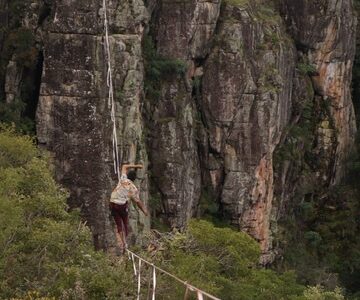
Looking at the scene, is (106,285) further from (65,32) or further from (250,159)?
(250,159)

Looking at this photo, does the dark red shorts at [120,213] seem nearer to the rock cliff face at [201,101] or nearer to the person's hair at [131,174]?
the rock cliff face at [201,101]

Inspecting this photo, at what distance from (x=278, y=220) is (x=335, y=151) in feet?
19.7

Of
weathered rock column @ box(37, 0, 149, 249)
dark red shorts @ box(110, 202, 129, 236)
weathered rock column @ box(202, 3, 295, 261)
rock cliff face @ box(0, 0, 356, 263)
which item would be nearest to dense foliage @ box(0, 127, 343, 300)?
dark red shorts @ box(110, 202, 129, 236)

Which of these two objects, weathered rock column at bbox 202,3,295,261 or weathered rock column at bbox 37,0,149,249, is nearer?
weathered rock column at bbox 37,0,149,249

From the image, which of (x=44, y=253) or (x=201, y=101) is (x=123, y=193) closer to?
(x=44, y=253)

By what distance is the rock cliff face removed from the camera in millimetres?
28391

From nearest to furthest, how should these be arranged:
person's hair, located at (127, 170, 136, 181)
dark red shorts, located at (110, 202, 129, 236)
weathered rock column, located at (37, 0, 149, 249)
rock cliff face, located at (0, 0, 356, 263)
Answer: 1. dark red shorts, located at (110, 202, 129, 236)
2. weathered rock column, located at (37, 0, 149, 249)
3. rock cliff face, located at (0, 0, 356, 263)
4. person's hair, located at (127, 170, 136, 181)

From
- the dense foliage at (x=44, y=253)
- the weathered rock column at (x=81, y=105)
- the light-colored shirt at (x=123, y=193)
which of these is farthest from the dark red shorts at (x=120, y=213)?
the weathered rock column at (x=81, y=105)

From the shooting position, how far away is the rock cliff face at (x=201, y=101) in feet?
93.1

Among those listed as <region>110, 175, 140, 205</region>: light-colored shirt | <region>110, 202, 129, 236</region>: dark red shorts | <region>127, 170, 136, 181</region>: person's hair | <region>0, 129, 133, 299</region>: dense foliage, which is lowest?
<region>127, 170, 136, 181</region>: person's hair

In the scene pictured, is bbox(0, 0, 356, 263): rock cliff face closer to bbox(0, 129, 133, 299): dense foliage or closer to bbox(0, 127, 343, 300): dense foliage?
bbox(0, 127, 343, 300): dense foliage

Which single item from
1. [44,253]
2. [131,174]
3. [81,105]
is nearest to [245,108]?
[131,174]

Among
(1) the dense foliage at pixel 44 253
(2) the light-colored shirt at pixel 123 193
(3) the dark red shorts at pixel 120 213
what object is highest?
(2) the light-colored shirt at pixel 123 193

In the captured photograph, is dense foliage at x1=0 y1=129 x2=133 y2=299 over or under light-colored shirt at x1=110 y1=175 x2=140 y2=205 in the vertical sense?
Answer: under
